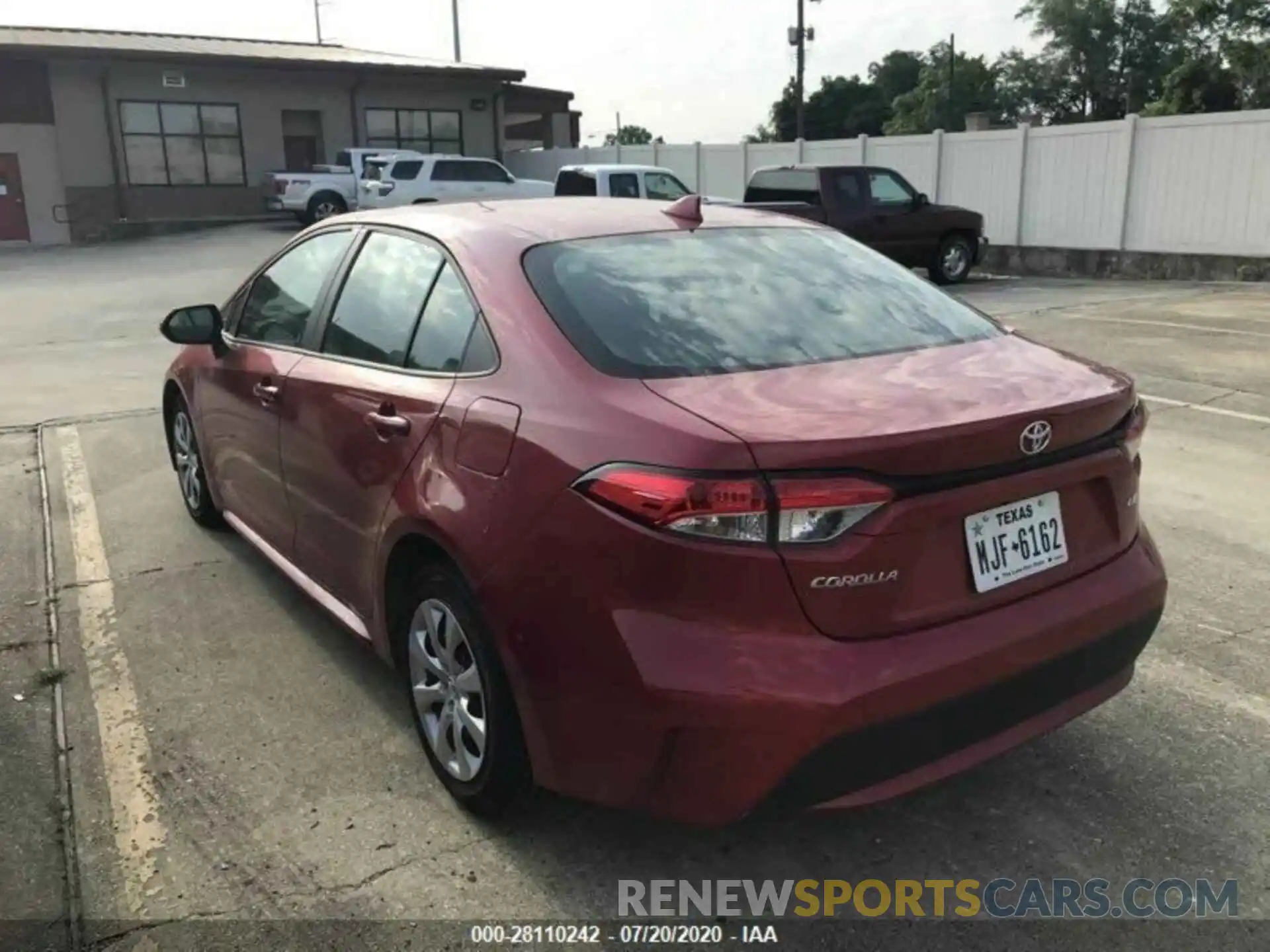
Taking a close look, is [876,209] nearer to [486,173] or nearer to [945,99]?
[486,173]

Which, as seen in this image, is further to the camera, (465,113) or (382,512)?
(465,113)

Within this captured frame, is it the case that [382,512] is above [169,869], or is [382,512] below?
above

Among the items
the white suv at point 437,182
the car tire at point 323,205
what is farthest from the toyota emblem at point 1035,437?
the car tire at point 323,205

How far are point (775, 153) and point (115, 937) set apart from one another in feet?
73.6

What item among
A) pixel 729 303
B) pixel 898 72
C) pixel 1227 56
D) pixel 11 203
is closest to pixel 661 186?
pixel 729 303

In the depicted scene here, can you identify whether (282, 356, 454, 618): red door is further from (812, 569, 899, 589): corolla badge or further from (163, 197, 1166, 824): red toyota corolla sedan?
(812, 569, 899, 589): corolla badge

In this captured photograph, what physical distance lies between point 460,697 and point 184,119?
103 ft

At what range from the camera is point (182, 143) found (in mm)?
30047

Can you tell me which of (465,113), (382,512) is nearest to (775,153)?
(465,113)

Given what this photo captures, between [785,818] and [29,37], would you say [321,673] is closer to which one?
[785,818]

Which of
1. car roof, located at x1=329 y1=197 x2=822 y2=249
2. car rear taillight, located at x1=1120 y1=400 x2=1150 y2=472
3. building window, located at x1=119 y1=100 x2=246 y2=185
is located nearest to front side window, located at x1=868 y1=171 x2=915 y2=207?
car roof, located at x1=329 y1=197 x2=822 y2=249

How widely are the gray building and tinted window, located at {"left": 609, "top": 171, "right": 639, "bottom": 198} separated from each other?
17252 millimetres

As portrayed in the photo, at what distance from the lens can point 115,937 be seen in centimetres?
253

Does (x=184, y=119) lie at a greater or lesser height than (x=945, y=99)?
lesser
